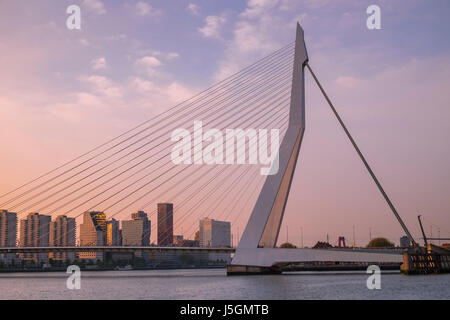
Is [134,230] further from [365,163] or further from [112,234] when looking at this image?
[365,163]

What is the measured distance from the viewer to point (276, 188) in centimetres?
3519

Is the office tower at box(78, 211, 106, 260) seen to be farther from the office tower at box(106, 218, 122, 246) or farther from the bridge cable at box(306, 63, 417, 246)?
the bridge cable at box(306, 63, 417, 246)

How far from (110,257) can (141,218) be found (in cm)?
3104

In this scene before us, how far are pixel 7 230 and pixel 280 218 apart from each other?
125 metres

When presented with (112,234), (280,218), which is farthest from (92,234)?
(280,218)

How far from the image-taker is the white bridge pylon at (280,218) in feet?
116

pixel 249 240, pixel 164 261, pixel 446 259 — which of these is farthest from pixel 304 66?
pixel 164 261

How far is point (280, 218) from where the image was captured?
36000mm

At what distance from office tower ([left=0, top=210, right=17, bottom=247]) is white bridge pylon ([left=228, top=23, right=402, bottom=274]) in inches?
4608

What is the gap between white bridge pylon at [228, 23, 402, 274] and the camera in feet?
116

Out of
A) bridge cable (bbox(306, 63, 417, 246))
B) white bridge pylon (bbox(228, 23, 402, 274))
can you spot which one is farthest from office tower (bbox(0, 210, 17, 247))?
bridge cable (bbox(306, 63, 417, 246))
